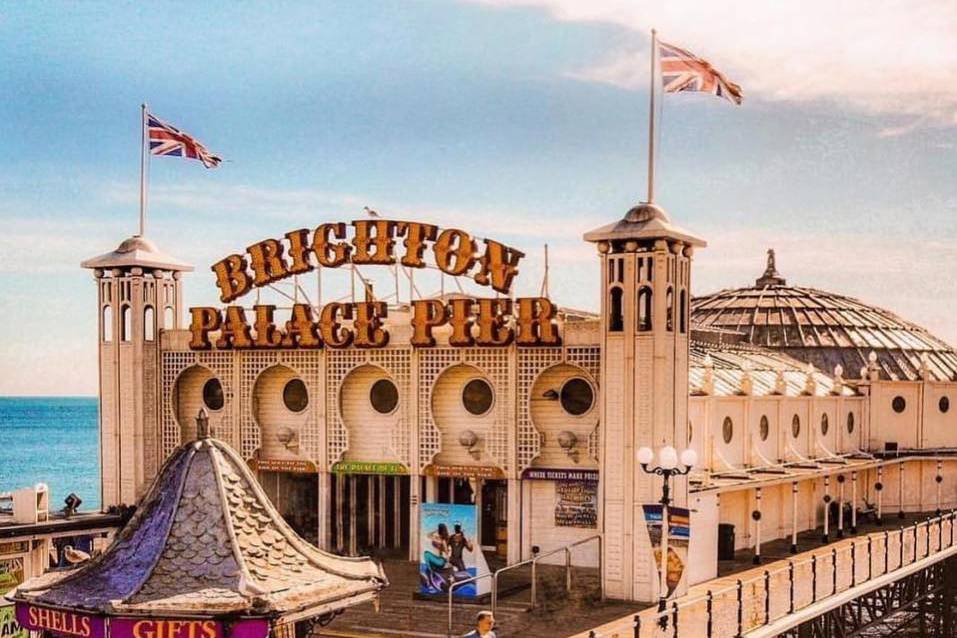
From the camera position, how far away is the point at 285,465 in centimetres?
3797

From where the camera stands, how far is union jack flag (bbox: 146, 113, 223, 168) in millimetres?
39625

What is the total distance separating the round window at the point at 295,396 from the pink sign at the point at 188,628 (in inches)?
983

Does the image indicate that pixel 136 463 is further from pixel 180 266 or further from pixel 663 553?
pixel 663 553

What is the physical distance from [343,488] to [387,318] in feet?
18.4

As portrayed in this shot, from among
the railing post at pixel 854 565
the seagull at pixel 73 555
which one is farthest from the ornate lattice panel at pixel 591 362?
the seagull at pixel 73 555

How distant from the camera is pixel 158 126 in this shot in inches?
1566

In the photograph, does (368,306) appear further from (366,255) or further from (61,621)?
(61,621)

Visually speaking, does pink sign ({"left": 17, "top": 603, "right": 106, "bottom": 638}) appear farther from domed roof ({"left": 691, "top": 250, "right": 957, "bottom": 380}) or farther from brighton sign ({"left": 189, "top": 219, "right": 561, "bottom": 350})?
domed roof ({"left": 691, "top": 250, "right": 957, "bottom": 380})

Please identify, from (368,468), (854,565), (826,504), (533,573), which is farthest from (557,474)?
(826,504)

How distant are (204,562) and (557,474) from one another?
20906 millimetres

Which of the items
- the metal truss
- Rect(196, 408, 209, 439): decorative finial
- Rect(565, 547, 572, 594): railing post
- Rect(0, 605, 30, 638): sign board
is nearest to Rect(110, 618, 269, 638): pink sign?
Rect(196, 408, 209, 439): decorative finial

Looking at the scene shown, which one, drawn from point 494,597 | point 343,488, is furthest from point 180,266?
point 494,597

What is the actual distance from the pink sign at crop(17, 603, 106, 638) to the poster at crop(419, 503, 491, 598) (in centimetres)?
1686

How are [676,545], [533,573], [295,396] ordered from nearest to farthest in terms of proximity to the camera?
[676,545], [533,573], [295,396]
